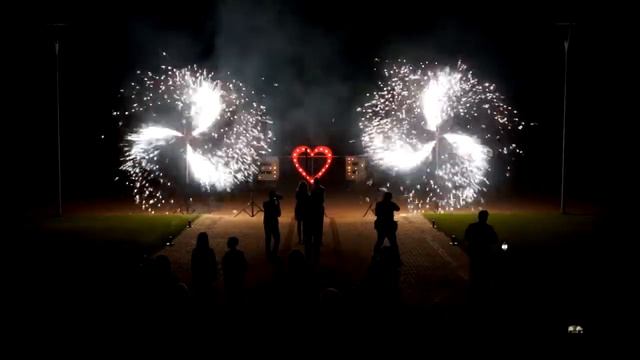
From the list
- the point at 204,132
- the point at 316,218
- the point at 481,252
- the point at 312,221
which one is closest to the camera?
the point at 481,252

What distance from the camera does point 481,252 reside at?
10.5 metres

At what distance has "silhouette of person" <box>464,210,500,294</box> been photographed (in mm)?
10383

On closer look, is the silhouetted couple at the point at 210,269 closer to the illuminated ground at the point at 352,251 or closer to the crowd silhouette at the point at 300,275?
the crowd silhouette at the point at 300,275

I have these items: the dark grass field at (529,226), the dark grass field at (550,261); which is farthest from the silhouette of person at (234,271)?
the dark grass field at (529,226)

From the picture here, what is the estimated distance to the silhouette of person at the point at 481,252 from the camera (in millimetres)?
10383

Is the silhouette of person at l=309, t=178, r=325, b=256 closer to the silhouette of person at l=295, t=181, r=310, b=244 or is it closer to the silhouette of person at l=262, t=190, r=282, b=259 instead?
the silhouette of person at l=295, t=181, r=310, b=244

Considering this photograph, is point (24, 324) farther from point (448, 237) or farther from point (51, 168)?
point (51, 168)

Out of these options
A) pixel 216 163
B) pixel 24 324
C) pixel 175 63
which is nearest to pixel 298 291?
pixel 24 324

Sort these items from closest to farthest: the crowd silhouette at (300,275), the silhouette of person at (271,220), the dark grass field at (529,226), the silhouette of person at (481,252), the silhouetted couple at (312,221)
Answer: the crowd silhouette at (300,275) < the silhouette of person at (481,252) < the silhouetted couple at (312,221) < the silhouette of person at (271,220) < the dark grass field at (529,226)

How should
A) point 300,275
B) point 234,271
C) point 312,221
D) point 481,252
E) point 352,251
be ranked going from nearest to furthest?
point 300,275, point 234,271, point 481,252, point 312,221, point 352,251

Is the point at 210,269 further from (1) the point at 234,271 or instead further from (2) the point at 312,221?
(2) the point at 312,221

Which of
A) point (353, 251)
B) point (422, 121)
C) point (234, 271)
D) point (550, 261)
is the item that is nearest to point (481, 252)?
point (234, 271)

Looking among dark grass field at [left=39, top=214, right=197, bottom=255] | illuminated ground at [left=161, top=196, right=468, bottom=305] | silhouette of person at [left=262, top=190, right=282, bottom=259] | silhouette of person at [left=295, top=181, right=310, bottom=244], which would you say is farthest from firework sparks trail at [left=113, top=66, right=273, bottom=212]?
silhouette of person at [left=262, top=190, right=282, bottom=259]

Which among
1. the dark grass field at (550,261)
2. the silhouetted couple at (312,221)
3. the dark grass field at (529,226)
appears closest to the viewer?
the dark grass field at (550,261)
